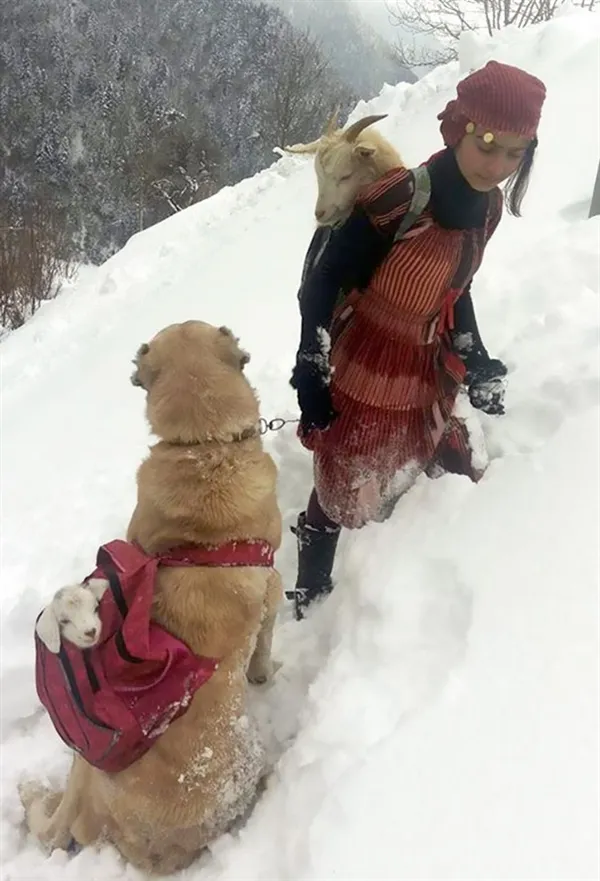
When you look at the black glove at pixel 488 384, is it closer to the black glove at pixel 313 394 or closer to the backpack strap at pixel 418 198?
the black glove at pixel 313 394

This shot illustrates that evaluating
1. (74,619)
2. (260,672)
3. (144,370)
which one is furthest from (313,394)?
(260,672)

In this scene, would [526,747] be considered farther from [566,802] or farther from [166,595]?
[166,595]

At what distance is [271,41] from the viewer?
217ft

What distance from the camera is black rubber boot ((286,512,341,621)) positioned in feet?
8.80

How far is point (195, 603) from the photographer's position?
6.48ft

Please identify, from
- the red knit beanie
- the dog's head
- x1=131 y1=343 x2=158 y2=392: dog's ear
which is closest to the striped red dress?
the red knit beanie

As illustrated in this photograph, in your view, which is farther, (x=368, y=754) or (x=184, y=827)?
(x=184, y=827)

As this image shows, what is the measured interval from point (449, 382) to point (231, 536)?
96 centimetres

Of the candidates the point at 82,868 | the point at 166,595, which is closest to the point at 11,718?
the point at 82,868

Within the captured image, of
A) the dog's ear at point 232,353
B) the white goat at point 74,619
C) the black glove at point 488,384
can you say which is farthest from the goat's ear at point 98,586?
the black glove at point 488,384

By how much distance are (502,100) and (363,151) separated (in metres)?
0.46

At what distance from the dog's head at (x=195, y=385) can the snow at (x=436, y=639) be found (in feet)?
2.42

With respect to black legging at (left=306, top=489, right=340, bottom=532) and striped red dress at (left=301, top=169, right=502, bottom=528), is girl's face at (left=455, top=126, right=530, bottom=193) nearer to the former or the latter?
striped red dress at (left=301, top=169, right=502, bottom=528)

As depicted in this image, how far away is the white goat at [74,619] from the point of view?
1814 millimetres
